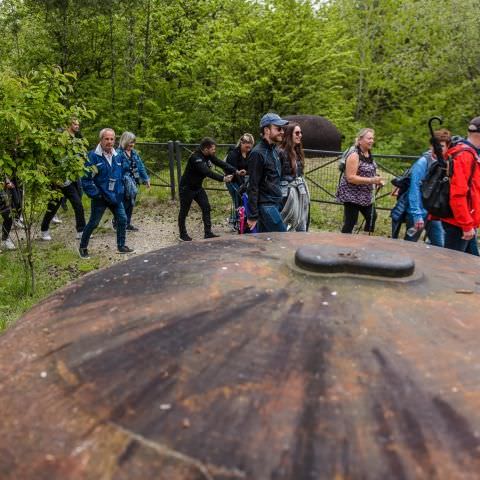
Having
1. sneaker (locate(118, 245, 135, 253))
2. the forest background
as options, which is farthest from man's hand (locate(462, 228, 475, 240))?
the forest background

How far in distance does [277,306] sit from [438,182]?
12.4ft

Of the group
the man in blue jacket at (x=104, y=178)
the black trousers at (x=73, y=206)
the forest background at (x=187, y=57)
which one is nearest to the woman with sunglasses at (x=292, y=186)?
the man in blue jacket at (x=104, y=178)

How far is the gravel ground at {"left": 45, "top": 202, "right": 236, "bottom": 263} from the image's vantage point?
8789mm

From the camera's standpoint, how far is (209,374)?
63.3 inches

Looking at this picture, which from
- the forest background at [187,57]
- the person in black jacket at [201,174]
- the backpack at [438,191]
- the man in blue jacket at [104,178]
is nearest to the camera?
the backpack at [438,191]

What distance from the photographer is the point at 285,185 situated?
5.62 metres

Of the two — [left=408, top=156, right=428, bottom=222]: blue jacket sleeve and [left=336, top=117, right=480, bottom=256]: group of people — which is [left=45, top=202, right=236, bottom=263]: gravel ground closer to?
[left=336, top=117, right=480, bottom=256]: group of people

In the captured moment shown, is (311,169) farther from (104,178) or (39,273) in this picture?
(39,273)

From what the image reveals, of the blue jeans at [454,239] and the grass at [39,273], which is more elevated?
the blue jeans at [454,239]

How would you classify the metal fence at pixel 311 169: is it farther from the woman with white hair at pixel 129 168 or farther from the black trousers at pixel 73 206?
the black trousers at pixel 73 206

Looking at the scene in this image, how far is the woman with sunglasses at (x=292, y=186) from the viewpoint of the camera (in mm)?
5598

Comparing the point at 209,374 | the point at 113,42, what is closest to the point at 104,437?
the point at 209,374

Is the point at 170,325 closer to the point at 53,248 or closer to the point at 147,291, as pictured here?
the point at 147,291

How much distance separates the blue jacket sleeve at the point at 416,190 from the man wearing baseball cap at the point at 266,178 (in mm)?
1653
